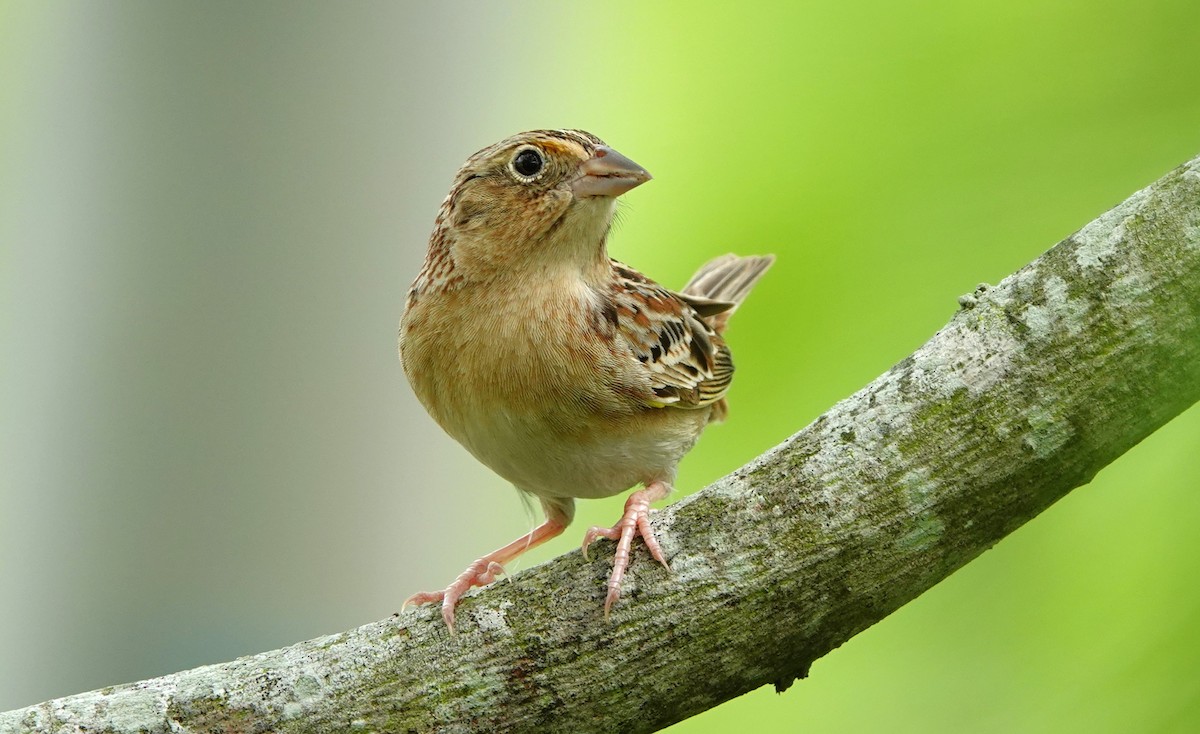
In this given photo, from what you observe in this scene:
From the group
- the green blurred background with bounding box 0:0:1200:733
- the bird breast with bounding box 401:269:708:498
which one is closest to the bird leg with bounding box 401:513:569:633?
the bird breast with bounding box 401:269:708:498

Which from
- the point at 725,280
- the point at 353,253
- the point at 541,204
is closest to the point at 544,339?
the point at 541,204

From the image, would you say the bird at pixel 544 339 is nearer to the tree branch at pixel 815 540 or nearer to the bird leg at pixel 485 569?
the bird leg at pixel 485 569

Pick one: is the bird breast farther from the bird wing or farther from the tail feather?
the tail feather

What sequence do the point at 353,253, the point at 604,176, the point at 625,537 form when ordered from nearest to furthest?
1. the point at 625,537
2. the point at 604,176
3. the point at 353,253

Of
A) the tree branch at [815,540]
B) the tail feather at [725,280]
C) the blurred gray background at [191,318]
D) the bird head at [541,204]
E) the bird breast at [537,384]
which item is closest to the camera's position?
the tree branch at [815,540]

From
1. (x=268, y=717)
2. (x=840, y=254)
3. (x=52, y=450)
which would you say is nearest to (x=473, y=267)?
(x=840, y=254)

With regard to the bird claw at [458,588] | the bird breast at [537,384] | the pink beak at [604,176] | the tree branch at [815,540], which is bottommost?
the tree branch at [815,540]

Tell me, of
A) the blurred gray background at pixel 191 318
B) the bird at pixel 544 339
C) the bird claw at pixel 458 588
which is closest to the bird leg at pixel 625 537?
the bird at pixel 544 339

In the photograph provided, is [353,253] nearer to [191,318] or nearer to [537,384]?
[191,318]
